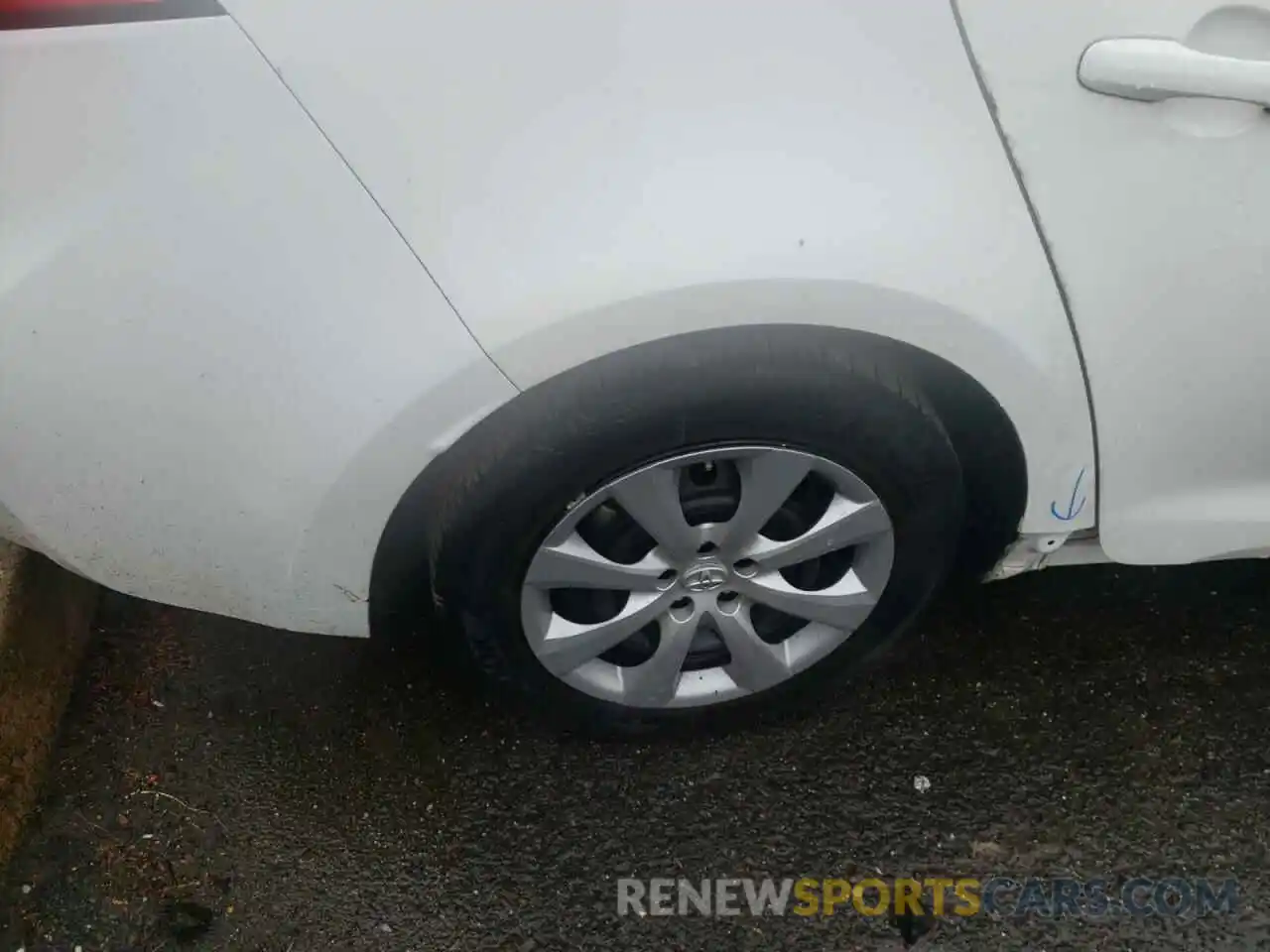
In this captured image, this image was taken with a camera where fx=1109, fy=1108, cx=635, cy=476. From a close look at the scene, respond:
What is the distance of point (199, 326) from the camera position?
4.22ft

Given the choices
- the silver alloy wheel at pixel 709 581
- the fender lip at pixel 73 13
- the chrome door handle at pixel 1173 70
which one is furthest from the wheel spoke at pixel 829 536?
the fender lip at pixel 73 13

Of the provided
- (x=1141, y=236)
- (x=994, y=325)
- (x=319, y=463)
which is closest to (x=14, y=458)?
(x=319, y=463)

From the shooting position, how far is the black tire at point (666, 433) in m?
1.37

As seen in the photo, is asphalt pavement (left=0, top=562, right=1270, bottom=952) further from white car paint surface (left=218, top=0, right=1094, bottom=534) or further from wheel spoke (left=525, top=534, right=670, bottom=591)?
white car paint surface (left=218, top=0, right=1094, bottom=534)

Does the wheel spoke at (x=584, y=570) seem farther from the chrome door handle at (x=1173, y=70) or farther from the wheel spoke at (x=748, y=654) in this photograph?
the chrome door handle at (x=1173, y=70)

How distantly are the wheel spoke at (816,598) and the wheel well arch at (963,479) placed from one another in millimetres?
181

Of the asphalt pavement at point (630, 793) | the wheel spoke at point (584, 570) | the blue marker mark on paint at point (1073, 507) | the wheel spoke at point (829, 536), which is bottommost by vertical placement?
the asphalt pavement at point (630, 793)

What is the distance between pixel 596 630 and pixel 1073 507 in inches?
28.9

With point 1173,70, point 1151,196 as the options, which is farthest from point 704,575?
point 1173,70

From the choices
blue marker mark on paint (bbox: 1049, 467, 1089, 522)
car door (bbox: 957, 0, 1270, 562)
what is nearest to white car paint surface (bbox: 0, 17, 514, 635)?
car door (bbox: 957, 0, 1270, 562)

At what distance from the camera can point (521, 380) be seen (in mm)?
1350

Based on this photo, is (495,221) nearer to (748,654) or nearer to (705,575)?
(705,575)

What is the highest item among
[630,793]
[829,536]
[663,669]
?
[829,536]

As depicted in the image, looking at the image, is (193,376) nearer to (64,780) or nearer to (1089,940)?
(64,780)
